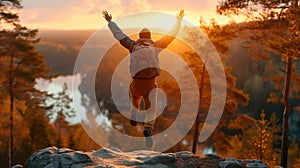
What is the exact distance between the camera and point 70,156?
31.4 ft

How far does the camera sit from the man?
8820mm

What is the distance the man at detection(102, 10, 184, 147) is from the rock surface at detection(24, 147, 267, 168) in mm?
997

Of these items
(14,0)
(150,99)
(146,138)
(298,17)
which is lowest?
(146,138)

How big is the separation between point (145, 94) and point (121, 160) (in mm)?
1998

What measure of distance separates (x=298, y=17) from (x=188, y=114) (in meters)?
13.7

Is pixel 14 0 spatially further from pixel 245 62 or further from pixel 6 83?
pixel 245 62

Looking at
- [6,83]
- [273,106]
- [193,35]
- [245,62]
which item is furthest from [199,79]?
[245,62]

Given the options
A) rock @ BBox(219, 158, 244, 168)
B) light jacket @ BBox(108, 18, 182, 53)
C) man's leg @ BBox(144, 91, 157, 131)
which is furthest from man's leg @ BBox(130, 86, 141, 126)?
rock @ BBox(219, 158, 244, 168)

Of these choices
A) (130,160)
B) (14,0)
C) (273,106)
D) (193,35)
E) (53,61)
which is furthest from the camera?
(53,61)

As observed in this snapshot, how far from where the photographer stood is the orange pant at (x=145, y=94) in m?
9.11

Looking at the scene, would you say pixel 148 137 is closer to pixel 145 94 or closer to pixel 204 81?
pixel 145 94

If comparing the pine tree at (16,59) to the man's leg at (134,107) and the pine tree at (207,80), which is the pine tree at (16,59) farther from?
the man's leg at (134,107)

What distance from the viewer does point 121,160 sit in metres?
9.98

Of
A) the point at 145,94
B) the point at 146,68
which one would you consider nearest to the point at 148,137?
the point at 145,94
